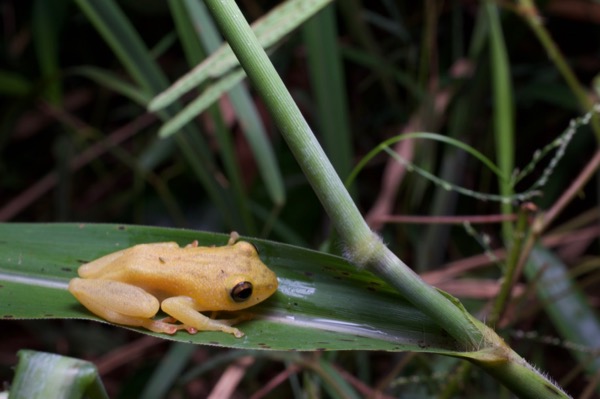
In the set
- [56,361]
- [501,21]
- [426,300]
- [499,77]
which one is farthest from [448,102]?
[56,361]

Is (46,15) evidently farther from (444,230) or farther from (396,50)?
(444,230)

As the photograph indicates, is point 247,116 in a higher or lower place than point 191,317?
higher

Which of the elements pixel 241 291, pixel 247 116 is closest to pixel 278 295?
pixel 241 291

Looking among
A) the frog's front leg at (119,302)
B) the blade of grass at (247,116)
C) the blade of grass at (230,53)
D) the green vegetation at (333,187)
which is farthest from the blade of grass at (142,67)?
the frog's front leg at (119,302)

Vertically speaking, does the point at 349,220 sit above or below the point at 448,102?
below

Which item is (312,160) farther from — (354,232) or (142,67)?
(142,67)
